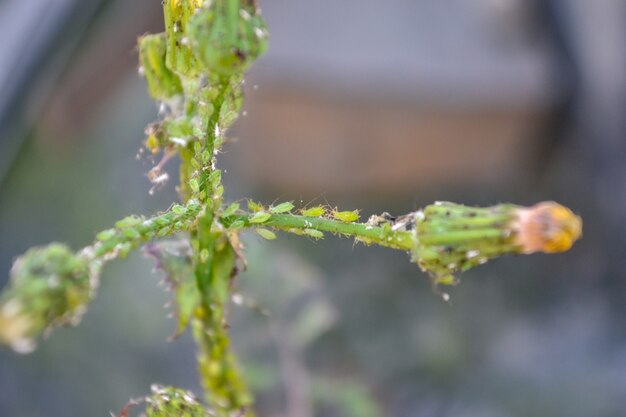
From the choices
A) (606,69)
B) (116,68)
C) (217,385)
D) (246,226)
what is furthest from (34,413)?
(606,69)

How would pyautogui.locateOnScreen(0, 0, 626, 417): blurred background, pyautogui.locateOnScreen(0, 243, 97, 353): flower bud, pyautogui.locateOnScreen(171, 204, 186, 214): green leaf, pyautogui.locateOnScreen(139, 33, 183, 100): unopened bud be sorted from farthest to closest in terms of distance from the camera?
pyautogui.locateOnScreen(0, 0, 626, 417): blurred background < pyautogui.locateOnScreen(139, 33, 183, 100): unopened bud < pyautogui.locateOnScreen(171, 204, 186, 214): green leaf < pyautogui.locateOnScreen(0, 243, 97, 353): flower bud

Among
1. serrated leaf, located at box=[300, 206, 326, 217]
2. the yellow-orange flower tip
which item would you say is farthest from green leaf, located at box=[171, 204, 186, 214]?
the yellow-orange flower tip

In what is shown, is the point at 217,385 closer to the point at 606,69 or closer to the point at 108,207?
the point at 108,207

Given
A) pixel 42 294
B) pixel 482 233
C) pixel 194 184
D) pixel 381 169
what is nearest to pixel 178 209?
pixel 194 184

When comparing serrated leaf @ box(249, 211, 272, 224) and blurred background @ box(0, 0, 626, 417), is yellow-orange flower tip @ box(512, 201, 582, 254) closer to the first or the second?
serrated leaf @ box(249, 211, 272, 224)

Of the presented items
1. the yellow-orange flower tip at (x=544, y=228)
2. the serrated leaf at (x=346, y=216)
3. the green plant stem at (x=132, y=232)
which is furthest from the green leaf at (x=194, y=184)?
the yellow-orange flower tip at (x=544, y=228)

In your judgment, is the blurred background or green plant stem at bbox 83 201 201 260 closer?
green plant stem at bbox 83 201 201 260
